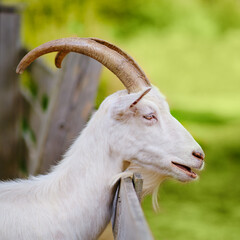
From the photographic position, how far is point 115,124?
226 centimetres

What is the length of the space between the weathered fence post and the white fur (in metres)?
2.41

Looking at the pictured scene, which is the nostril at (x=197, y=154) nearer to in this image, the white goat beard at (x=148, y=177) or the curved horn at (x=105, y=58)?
the white goat beard at (x=148, y=177)

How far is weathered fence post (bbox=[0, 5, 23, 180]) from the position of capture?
4605 mm

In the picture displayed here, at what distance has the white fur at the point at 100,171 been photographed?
220 cm

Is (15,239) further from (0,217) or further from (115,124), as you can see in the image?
(115,124)

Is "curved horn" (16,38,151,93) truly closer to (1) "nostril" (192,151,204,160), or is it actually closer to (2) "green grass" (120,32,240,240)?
(1) "nostril" (192,151,204,160)

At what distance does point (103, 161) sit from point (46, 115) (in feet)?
3.84

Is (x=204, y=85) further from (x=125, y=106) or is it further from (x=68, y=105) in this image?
(x=125, y=106)

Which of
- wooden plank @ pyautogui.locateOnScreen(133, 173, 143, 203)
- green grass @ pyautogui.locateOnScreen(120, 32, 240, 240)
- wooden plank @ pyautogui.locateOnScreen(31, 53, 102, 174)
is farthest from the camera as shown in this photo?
green grass @ pyautogui.locateOnScreen(120, 32, 240, 240)

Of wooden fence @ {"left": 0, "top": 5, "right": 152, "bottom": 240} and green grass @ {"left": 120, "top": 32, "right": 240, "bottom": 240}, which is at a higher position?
wooden fence @ {"left": 0, "top": 5, "right": 152, "bottom": 240}

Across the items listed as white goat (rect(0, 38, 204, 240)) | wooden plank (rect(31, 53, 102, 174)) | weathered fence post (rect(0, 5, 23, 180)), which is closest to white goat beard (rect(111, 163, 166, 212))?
white goat (rect(0, 38, 204, 240))

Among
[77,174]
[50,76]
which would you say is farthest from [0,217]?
[50,76]

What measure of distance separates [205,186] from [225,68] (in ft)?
20.0

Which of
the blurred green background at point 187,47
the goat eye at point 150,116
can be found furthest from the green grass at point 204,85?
the goat eye at point 150,116
